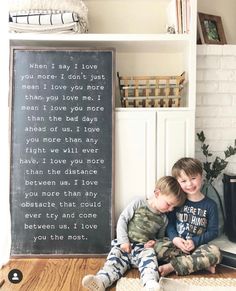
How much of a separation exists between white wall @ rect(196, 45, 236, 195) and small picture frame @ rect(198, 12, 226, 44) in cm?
9

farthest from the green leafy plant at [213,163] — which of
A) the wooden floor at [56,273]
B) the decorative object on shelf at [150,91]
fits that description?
the wooden floor at [56,273]

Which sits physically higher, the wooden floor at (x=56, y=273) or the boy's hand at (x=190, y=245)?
the boy's hand at (x=190, y=245)

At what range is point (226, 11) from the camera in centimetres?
293

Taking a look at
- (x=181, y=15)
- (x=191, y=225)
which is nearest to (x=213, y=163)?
(x=191, y=225)

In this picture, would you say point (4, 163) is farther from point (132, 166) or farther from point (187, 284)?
point (187, 284)

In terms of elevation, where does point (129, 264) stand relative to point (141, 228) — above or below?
below

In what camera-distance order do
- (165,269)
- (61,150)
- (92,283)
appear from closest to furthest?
(92,283)
(165,269)
(61,150)

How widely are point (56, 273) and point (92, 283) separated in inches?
13.8

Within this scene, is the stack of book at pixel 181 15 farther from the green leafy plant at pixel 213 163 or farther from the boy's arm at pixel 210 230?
the boy's arm at pixel 210 230

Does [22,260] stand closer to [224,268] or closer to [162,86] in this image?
[224,268]

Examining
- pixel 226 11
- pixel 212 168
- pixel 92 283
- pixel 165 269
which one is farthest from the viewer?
pixel 226 11

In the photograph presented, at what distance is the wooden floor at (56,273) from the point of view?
2.09 metres

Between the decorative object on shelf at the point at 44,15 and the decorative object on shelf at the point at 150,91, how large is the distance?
1.56 ft

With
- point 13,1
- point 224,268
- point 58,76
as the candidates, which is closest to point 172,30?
point 58,76
